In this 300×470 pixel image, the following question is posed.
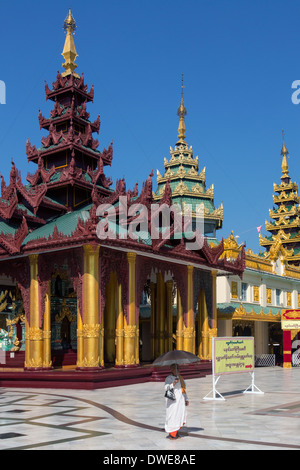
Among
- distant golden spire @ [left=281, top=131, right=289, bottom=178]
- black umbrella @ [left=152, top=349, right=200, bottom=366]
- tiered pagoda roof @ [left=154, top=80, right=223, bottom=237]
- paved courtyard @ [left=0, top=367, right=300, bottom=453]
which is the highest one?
distant golden spire @ [left=281, top=131, right=289, bottom=178]

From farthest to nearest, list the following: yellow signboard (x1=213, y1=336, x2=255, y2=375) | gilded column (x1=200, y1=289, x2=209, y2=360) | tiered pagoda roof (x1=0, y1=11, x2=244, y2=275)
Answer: gilded column (x1=200, y1=289, x2=209, y2=360)
tiered pagoda roof (x1=0, y1=11, x2=244, y2=275)
yellow signboard (x1=213, y1=336, x2=255, y2=375)

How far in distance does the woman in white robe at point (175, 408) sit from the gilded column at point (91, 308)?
37.8 ft

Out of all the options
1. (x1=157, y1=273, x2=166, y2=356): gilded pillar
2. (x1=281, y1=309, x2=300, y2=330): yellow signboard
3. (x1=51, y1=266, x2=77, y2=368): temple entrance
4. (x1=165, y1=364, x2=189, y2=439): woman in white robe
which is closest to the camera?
(x1=165, y1=364, x2=189, y2=439): woman in white robe

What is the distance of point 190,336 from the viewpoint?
29875 millimetres

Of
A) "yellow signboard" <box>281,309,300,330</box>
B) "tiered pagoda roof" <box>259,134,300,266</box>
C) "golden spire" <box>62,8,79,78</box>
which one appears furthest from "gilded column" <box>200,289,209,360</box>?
"tiered pagoda roof" <box>259,134,300,266</box>

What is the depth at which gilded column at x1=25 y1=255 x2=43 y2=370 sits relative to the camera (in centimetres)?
2483

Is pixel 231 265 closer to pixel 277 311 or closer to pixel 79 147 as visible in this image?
pixel 79 147

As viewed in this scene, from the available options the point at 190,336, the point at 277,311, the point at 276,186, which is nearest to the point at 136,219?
the point at 190,336

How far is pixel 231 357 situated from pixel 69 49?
2287 centimetres

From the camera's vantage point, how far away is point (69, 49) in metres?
35.5

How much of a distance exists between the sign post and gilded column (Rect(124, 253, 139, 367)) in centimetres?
557

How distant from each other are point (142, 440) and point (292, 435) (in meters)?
2.98

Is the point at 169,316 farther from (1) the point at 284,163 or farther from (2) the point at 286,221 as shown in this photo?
(1) the point at 284,163

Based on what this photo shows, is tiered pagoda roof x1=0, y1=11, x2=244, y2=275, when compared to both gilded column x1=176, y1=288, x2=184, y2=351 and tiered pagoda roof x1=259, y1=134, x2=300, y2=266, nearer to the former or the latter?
gilded column x1=176, y1=288, x2=184, y2=351
